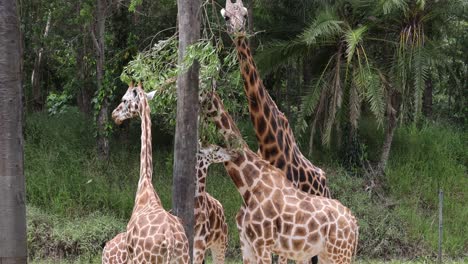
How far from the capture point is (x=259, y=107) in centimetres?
689

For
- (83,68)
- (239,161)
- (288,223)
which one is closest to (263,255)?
(288,223)

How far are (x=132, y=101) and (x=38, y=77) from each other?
34.1ft

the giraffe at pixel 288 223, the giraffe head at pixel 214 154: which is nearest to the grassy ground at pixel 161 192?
the giraffe head at pixel 214 154

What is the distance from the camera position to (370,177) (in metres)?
13.7

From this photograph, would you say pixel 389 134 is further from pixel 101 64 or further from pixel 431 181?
pixel 101 64

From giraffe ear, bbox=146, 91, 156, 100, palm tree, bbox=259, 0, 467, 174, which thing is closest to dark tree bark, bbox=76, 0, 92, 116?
palm tree, bbox=259, 0, 467, 174

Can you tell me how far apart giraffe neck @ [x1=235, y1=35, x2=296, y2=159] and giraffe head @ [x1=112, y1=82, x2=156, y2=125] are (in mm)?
1002

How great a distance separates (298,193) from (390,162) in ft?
27.2

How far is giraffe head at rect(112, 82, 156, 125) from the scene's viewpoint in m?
6.85

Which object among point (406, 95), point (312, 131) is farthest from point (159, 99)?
point (406, 95)

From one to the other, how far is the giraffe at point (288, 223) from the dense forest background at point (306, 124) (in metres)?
4.42

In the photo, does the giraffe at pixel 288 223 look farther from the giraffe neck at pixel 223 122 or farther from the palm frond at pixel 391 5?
the palm frond at pixel 391 5

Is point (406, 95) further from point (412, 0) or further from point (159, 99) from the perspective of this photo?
point (159, 99)

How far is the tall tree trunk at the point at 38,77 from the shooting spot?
1469 centimetres
